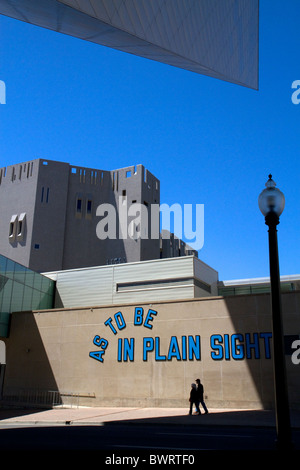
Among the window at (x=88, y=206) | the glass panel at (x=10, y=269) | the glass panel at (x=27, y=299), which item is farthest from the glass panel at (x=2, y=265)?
the window at (x=88, y=206)

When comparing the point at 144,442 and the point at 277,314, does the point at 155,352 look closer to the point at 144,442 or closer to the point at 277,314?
the point at 144,442

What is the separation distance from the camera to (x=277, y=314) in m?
6.18

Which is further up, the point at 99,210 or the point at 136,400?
the point at 99,210

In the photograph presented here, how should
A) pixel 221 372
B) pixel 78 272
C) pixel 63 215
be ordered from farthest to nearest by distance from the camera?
pixel 63 215, pixel 78 272, pixel 221 372

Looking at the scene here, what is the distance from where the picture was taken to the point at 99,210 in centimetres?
5591

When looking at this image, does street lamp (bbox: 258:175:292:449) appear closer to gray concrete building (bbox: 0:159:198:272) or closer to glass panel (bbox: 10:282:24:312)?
glass panel (bbox: 10:282:24:312)

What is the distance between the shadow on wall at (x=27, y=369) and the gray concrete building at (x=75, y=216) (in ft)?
71.1

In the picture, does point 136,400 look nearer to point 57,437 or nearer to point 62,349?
point 62,349

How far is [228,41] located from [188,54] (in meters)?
6.32

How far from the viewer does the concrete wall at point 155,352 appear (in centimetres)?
2220

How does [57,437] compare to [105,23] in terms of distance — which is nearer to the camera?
[57,437]

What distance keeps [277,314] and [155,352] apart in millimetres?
19493

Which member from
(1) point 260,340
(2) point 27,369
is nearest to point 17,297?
(2) point 27,369
